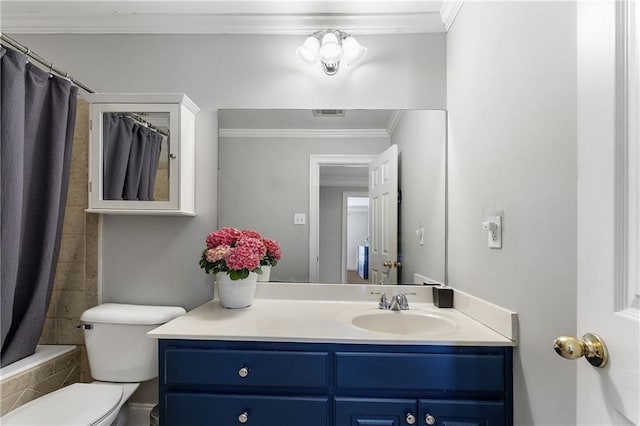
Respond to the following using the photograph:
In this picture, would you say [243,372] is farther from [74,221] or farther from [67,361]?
[74,221]

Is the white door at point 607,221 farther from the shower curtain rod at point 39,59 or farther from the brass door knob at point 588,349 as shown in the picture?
the shower curtain rod at point 39,59

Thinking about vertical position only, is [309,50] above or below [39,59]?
above

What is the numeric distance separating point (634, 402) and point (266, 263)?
1.49m

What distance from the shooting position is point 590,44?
A: 2.24 ft

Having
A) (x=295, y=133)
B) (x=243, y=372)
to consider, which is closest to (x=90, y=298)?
(x=243, y=372)

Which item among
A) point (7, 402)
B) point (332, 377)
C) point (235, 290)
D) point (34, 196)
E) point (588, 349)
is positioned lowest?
point (7, 402)

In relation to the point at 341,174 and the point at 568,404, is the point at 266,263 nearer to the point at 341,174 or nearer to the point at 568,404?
the point at 341,174

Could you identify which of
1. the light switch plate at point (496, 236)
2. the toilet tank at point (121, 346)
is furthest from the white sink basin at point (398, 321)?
the toilet tank at point (121, 346)

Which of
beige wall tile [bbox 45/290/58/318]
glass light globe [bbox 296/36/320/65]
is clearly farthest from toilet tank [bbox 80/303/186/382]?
glass light globe [bbox 296/36/320/65]

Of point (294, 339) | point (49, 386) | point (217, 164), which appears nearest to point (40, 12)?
point (217, 164)

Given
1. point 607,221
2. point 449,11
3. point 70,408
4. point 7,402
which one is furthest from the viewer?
point 449,11

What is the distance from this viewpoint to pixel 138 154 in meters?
1.78

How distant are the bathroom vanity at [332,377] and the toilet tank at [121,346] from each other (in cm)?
45

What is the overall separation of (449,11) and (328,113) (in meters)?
0.79
